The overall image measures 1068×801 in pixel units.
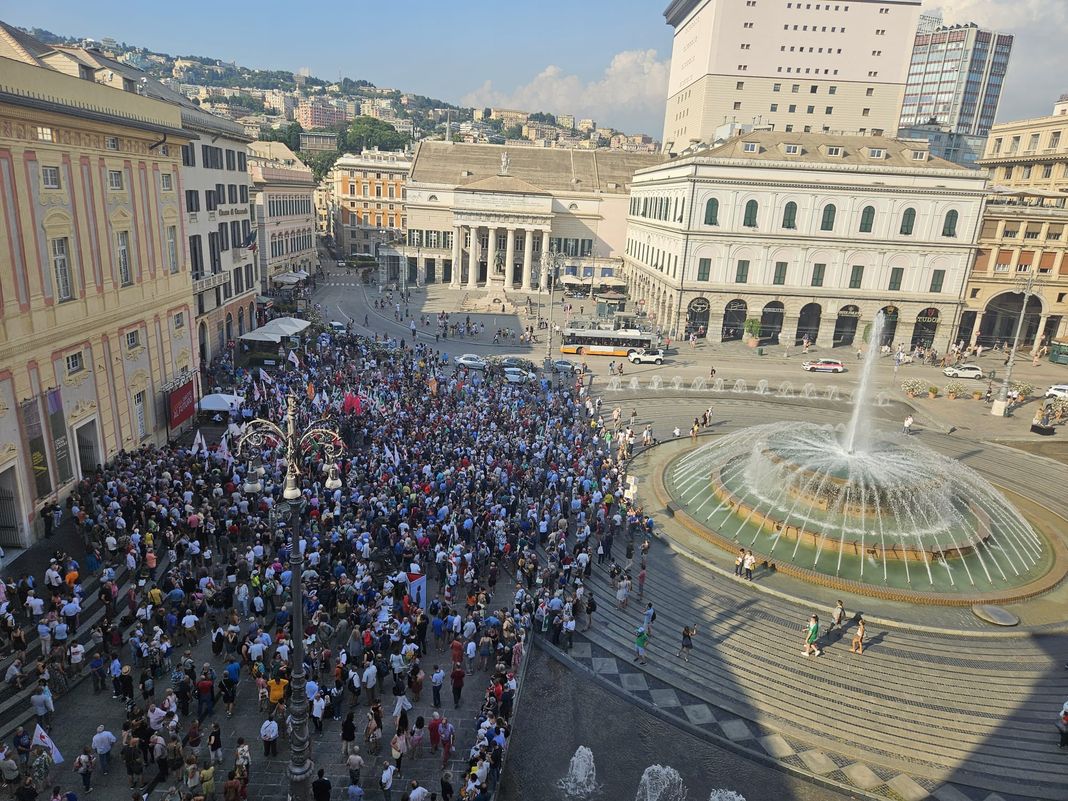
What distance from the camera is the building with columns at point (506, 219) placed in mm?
80688

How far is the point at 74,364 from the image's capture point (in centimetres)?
2264

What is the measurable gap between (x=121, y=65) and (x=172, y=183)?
835cm

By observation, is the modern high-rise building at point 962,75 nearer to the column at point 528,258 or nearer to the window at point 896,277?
the column at point 528,258

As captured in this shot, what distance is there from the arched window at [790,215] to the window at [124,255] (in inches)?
1883

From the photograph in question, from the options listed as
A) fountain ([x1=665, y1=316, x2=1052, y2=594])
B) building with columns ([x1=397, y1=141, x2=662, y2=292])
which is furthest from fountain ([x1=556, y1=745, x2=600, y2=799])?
building with columns ([x1=397, y1=141, x2=662, y2=292])

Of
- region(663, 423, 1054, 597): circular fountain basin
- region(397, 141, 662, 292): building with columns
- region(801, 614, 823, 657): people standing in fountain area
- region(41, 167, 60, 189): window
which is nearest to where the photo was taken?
region(801, 614, 823, 657): people standing in fountain area

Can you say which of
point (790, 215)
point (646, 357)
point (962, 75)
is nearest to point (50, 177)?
point (646, 357)

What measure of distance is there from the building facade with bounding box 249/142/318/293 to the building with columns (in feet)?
38.1

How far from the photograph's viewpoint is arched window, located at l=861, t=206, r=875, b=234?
5550 centimetres

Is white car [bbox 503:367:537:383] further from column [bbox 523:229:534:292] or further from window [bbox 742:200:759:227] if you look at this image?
column [bbox 523:229:534:292]

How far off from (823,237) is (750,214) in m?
6.23

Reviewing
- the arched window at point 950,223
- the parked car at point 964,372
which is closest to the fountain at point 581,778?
the parked car at point 964,372

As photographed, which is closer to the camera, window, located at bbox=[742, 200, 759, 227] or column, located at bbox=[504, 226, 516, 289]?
window, located at bbox=[742, 200, 759, 227]

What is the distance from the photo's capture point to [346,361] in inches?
1686
